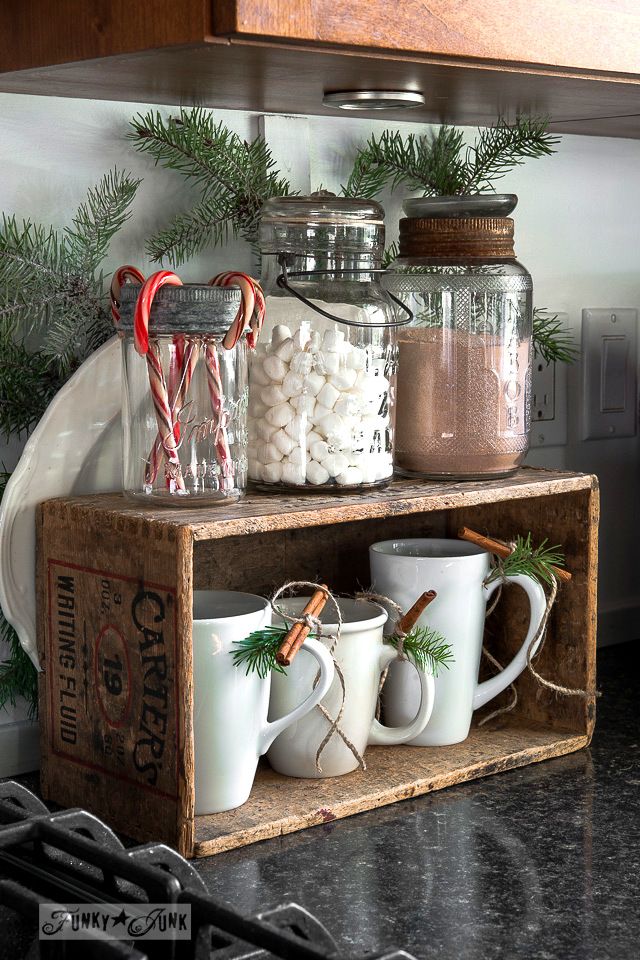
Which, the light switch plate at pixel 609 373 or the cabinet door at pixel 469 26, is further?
the light switch plate at pixel 609 373

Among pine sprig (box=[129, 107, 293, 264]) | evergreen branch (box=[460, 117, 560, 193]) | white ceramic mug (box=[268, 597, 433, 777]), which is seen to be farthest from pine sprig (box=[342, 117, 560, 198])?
white ceramic mug (box=[268, 597, 433, 777])

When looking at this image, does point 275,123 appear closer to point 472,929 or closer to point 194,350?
point 194,350

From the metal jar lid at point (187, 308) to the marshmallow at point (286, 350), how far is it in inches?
2.6

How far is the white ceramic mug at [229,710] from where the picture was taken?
85cm

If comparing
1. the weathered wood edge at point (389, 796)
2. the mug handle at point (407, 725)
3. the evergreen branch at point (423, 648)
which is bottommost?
the weathered wood edge at point (389, 796)

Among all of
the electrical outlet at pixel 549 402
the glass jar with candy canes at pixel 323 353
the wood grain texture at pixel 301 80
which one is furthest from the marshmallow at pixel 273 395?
the electrical outlet at pixel 549 402

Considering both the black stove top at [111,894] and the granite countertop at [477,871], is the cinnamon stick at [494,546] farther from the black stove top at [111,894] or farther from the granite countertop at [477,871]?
the black stove top at [111,894]

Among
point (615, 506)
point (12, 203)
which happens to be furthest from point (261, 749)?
point (615, 506)

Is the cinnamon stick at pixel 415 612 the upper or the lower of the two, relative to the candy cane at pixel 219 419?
lower

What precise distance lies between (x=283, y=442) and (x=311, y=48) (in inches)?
11.6

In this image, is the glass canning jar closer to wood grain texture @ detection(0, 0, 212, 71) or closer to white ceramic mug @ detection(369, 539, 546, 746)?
white ceramic mug @ detection(369, 539, 546, 746)

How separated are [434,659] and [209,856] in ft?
0.78

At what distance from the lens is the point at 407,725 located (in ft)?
3.24

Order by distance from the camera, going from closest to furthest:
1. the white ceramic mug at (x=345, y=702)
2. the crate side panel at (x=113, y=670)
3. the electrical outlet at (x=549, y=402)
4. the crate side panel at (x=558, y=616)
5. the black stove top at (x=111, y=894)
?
the black stove top at (x=111, y=894) < the crate side panel at (x=113, y=670) < the white ceramic mug at (x=345, y=702) < the crate side panel at (x=558, y=616) < the electrical outlet at (x=549, y=402)
